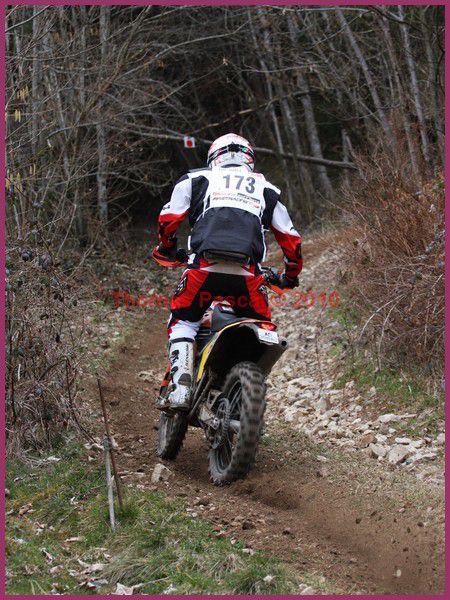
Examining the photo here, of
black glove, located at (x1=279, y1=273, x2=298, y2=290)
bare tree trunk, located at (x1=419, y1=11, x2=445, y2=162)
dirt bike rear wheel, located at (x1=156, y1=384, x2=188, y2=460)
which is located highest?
bare tree trunk, located at (x1=419, y1=11, x2=445, y2=162)

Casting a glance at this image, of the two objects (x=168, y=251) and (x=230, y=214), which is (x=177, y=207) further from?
(x=230, y=214)

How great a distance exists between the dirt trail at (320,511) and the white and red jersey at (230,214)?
1542mm

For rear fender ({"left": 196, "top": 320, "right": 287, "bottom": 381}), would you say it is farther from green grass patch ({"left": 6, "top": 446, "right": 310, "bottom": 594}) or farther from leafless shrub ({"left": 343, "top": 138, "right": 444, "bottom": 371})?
leafless shrub ({"left": 343, "top": 138, "right": 444, "bottom": 371})

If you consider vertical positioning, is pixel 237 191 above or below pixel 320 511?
above

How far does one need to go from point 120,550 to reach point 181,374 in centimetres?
178

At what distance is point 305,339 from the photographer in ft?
35.5

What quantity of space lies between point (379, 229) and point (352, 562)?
15.9ft

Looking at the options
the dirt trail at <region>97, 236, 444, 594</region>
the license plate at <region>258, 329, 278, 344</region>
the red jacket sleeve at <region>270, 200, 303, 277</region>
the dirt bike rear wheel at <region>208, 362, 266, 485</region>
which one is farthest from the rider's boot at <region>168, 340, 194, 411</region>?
the red jacket sleeve at <region>270, 200, 303, 277</region>

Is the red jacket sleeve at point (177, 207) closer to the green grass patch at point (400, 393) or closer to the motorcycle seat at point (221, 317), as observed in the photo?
the motorcycle seat at point (221, 317)

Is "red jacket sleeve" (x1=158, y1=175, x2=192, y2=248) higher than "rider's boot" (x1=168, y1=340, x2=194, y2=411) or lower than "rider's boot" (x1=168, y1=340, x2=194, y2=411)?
higher

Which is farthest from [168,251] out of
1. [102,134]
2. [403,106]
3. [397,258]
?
[102,134]

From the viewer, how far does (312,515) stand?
5625mm

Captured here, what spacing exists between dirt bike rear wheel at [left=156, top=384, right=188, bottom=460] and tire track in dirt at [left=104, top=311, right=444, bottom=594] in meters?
0.09

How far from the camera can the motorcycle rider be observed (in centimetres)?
628
